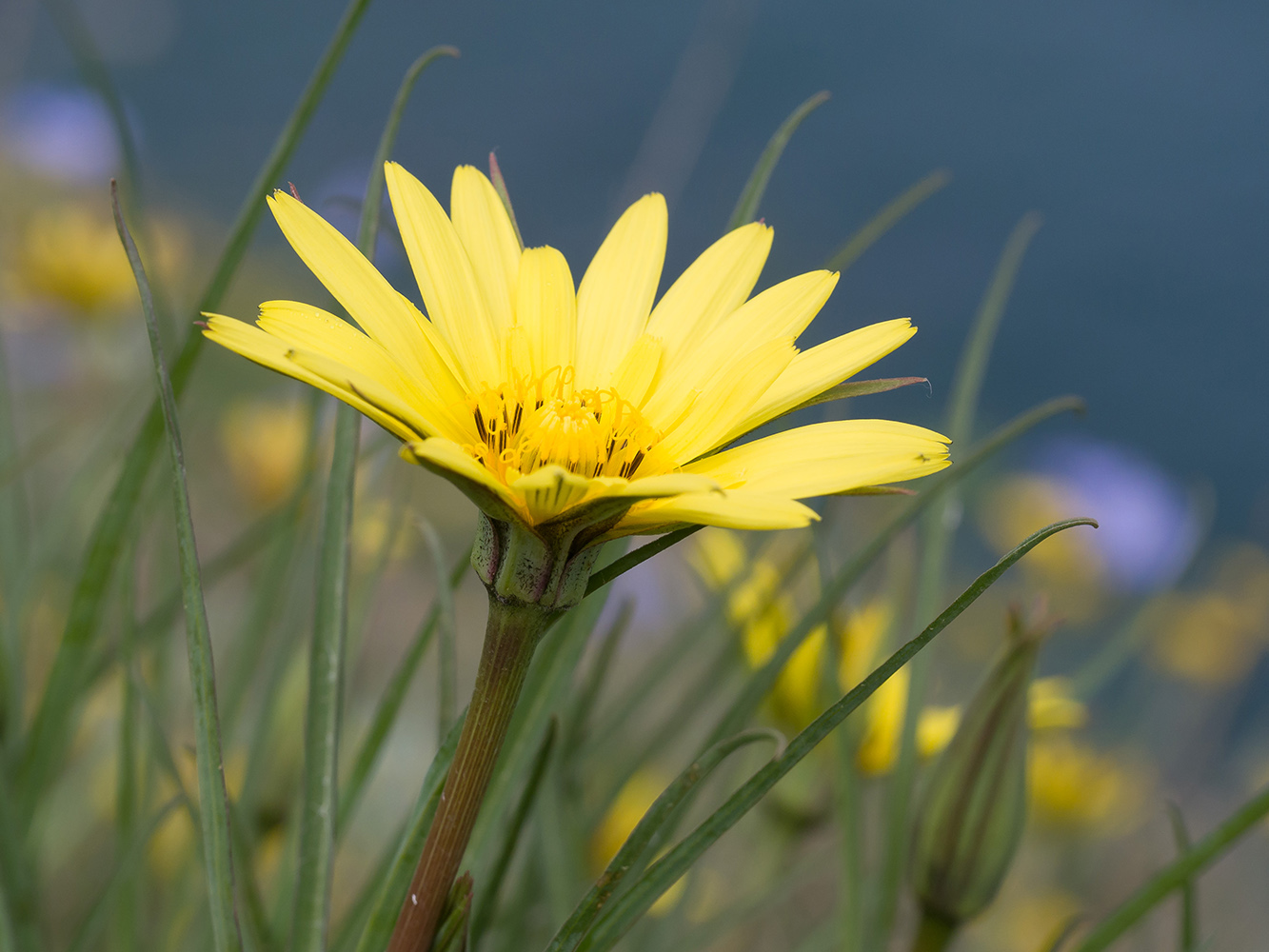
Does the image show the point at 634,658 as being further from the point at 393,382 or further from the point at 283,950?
the point at 393,382

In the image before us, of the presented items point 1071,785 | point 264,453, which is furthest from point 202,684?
point 1071,785

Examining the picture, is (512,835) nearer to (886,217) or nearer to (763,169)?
(763,169)

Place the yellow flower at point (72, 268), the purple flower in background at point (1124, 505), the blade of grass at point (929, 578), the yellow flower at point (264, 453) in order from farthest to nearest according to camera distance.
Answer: the purple flower in background at point (1124, 505) → the yellow flower at point (72, 268) → the yellow flower at point (264, 453) → the blade of grass at point (929, 578)

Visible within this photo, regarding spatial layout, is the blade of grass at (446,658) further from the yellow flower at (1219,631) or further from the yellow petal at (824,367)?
the yellow flower at (1219,631)

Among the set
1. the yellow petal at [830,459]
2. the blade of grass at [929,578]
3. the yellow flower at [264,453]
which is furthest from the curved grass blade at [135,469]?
the yellow flower at [264,453]

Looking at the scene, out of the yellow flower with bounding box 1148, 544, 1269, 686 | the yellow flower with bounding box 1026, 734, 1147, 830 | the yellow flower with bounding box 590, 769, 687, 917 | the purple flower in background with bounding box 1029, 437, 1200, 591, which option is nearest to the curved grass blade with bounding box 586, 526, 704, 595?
the yellow flower with bounding box 590, 769, 687, 917
